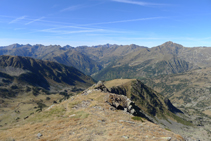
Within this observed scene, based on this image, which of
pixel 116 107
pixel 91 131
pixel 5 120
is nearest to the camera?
pixel 91 131

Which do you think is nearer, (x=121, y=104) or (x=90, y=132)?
(x=90, y=132)

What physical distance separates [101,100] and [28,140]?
27.9 meters

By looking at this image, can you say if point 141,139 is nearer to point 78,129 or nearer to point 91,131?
point 91,131

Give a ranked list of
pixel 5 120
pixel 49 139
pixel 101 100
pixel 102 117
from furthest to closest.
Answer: pixel 5 120 < pixel 101 100 < pixel 102 117 < pixel 49 139

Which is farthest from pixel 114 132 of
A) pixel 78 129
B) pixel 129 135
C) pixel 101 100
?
pixel 101 100

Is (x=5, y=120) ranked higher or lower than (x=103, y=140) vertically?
lower

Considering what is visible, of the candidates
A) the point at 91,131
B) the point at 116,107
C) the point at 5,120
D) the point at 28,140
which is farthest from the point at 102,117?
the point at 5,120

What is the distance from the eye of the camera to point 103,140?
21672 millimetres

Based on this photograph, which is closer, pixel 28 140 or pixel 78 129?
pixel 28 140

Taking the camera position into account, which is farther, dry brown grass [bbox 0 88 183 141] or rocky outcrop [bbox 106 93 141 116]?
rocky outcrop [bbox 106 93 141 116]

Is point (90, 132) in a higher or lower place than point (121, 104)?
higher

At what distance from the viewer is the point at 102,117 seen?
33.7m

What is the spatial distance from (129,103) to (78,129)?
95.3 ft

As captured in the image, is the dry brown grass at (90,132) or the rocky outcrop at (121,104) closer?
the dry brown grass at (90,132)
